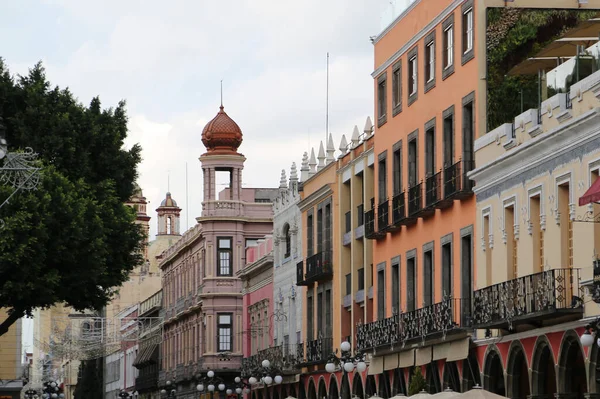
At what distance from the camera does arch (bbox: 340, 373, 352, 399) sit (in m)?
55.5

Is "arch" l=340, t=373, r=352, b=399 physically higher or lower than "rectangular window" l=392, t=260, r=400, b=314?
lower

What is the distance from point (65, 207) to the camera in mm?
44656

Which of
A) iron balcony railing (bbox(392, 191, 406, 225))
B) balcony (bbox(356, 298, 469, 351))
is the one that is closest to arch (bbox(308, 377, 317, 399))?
balcony (bbox(356, 298, 469, 351))

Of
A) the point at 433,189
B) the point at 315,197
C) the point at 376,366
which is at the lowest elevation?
the point at 376,366

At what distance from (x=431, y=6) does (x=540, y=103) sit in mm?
10810

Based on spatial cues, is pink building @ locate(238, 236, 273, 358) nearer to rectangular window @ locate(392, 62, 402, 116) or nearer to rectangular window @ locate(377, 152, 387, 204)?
rectangular window @ locate(377, 152, 387, 204)

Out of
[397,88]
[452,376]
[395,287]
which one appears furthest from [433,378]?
[397,88]

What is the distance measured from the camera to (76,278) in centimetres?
4588

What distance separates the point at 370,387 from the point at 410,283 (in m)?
6.39

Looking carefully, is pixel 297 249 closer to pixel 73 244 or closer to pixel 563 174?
pixel 73 244

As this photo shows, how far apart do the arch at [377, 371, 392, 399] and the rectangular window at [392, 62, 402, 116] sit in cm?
820

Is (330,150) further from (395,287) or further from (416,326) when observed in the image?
(416,326)

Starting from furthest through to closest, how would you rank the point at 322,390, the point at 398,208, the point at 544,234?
the point at 322,390
the point at 398,208
the point at 544,234

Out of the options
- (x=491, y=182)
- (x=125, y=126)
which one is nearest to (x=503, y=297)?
(x=491, y=182)
